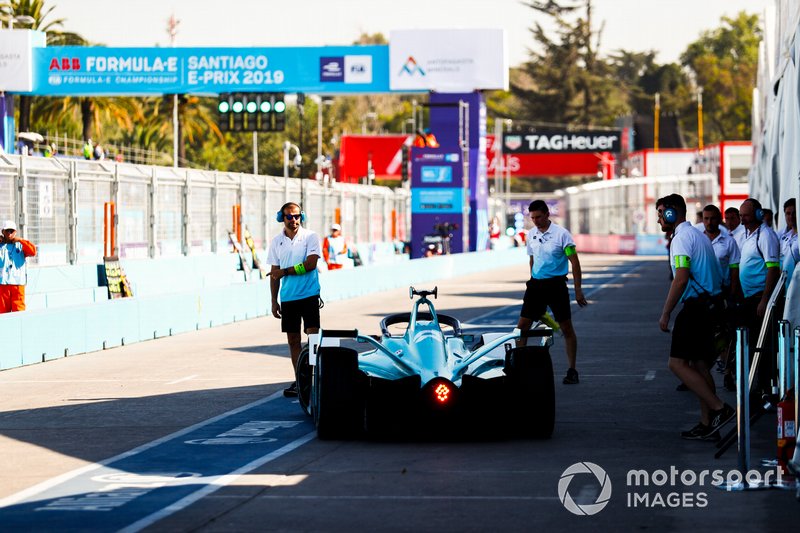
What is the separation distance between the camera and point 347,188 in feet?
177

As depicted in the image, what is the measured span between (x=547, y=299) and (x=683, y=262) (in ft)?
14.5

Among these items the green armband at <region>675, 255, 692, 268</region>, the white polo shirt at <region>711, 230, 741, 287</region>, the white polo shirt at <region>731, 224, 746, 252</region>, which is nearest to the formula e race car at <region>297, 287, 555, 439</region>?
the green armband at <region>675, 255, 692, 268</region>

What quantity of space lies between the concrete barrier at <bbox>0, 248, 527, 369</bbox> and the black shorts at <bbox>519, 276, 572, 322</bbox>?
670 cm

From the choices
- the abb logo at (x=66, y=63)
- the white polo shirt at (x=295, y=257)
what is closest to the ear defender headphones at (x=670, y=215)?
the white polo shirt at (x=295, y=257)

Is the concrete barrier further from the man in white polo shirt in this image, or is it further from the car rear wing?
the car rear wing

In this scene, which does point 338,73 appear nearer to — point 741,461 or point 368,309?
point 368,309

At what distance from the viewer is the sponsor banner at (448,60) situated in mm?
47844

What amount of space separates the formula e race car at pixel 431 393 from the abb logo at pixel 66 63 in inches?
1473

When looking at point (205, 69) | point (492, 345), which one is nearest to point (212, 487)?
point (492, 345)

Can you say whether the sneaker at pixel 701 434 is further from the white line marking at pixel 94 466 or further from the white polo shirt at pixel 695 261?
the white line marking at pixel 94 466

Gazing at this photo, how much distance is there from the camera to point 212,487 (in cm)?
938

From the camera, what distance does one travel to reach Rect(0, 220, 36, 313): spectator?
21.1m

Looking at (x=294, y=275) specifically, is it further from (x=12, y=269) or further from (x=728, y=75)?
(x=728, y=75)

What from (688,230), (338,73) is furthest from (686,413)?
(338,73)
